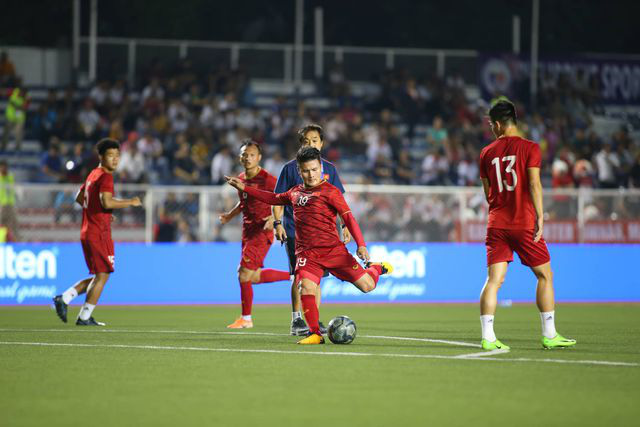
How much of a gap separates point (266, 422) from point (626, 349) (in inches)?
210

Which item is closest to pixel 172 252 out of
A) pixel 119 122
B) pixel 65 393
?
pixel 119 122

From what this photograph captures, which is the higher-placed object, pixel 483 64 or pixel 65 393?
pixel 483 64

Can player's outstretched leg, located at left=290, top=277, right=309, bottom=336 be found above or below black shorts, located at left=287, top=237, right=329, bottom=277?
below

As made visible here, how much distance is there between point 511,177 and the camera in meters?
10.2

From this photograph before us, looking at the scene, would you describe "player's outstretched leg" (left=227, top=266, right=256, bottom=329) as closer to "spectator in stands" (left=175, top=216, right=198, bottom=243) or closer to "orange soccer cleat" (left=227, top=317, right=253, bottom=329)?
"orange soccer cleat" (left=227, top=317, right=253, bottom=329)

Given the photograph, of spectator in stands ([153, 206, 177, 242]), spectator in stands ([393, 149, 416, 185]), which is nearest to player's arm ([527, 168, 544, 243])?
spectator in stands ([153, 206, 177, 242])

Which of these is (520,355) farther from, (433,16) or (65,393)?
(433,16)

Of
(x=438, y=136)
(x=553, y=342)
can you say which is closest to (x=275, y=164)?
(x=438, y=136)

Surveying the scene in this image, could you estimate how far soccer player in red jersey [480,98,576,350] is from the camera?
1014 cm

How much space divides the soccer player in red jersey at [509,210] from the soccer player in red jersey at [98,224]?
5.25 m

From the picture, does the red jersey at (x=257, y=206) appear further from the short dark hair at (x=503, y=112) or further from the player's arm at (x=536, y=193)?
the player's arm at (x=536, y=193)

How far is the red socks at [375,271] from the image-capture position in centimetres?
1144

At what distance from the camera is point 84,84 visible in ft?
102

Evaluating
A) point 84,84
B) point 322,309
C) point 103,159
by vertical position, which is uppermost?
point 84,84
